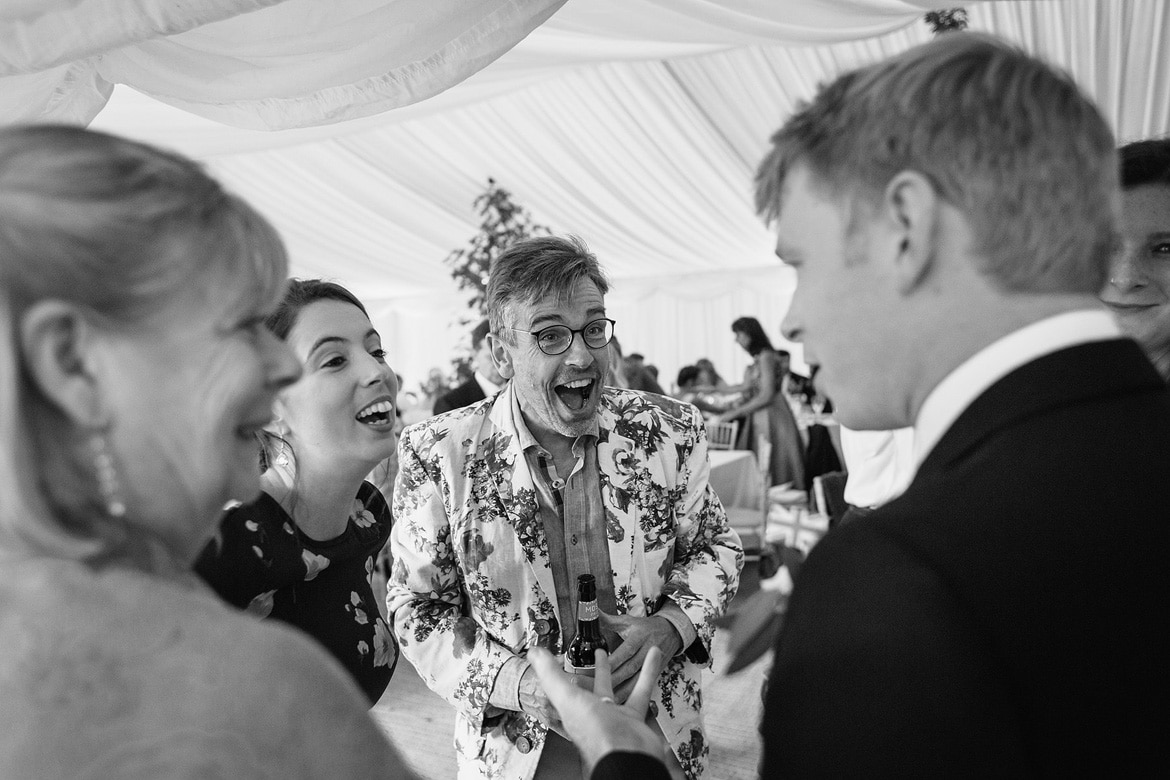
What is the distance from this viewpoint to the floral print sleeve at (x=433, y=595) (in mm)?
1706

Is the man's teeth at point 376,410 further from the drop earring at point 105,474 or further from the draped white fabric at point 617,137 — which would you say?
the drop earring at point 105,474

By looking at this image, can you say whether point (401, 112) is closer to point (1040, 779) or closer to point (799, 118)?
point (799, 118)

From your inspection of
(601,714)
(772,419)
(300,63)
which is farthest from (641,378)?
(601,714)

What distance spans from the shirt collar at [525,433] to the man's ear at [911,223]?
3.81 feet

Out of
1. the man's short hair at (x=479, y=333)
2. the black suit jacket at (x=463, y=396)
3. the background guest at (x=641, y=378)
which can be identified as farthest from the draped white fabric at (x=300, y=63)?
the background guest at (x=641, y=378)

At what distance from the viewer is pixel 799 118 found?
2.67 feet

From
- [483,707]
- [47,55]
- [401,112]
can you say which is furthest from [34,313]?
[401,112]

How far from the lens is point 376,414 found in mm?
1740

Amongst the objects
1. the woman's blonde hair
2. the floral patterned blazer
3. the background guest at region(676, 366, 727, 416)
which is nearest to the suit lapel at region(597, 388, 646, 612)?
the floral patterned blazer

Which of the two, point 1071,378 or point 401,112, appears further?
point 401,112

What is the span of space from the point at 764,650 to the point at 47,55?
1.97 meters

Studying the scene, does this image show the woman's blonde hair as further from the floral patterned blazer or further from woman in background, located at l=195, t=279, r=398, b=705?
the floral patterned blazer

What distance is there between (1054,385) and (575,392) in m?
1.24

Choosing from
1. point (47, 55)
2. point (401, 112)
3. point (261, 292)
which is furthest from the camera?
point (401, 112)
